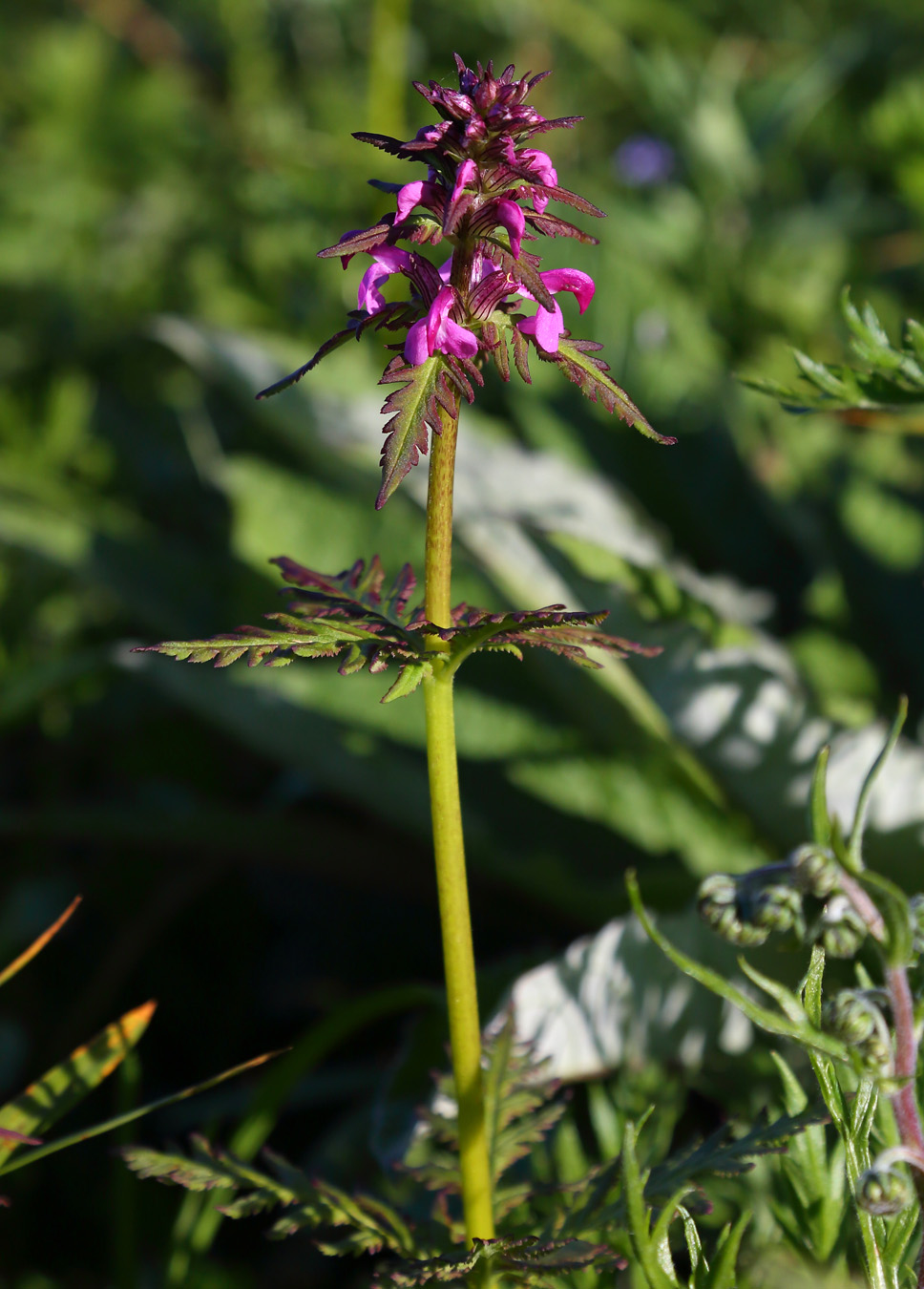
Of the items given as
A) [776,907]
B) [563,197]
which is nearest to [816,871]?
[776,907]

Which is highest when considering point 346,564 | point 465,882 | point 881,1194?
point 346,564

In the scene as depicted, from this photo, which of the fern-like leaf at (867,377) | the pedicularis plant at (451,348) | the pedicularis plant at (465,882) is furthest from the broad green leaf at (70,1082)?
the fern-like leaf at (867,377)

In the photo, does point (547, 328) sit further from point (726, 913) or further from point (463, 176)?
point (726, 913)

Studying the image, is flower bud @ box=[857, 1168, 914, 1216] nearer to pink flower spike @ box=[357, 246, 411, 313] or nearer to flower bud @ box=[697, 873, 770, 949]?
flower bud @ box=[697, 873, 770, 949]

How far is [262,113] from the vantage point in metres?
1.68

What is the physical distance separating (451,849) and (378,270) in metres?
0.19

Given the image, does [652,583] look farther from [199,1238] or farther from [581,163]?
[581,163]

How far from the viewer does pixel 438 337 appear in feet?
1.10

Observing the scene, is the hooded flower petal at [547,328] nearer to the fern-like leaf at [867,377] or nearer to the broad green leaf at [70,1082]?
the fern-like leaf at [867,377]

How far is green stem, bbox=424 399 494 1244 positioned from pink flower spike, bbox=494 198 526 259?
0.06m

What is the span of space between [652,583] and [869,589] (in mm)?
447

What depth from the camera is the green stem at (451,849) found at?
14.3 inches

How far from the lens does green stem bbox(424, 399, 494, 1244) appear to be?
364 millimetres

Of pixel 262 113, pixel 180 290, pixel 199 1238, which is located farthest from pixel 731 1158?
pixel 262 113
